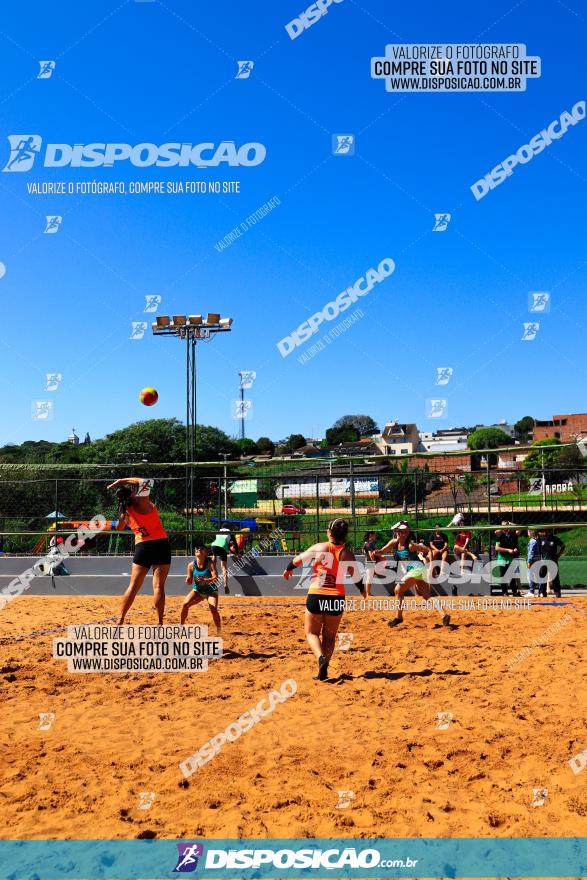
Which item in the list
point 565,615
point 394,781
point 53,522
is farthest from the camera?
point 53,522

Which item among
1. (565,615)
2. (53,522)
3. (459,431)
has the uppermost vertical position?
(459,431)

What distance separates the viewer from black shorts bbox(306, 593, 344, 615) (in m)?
7.76

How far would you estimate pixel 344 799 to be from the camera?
188 inches

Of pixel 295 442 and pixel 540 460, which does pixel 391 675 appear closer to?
pixel 540 460

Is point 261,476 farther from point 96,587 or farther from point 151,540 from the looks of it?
point 151,540

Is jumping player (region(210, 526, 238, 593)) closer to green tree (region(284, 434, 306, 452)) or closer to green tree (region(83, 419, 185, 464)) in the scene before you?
green tree (region(83, 419, 185, 464))

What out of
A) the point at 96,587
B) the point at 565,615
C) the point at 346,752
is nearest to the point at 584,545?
the point at 565,615

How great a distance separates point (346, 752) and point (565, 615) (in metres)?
7.58

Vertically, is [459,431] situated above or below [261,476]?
above

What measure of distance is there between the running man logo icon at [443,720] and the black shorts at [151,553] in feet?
13.1

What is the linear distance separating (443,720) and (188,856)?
9.92 ft

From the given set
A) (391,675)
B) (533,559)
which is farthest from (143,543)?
(533,559)

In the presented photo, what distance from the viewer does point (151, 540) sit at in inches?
357

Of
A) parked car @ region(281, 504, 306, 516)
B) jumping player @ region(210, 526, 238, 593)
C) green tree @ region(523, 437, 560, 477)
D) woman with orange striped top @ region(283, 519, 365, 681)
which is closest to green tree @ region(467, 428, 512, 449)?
green tree @ region(523, 437, 560, 477)
